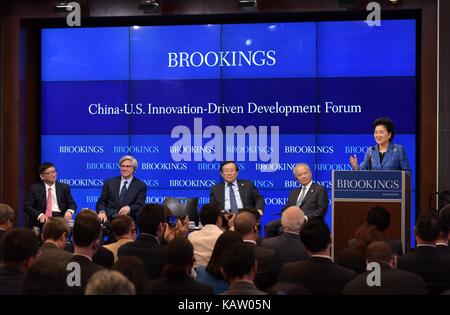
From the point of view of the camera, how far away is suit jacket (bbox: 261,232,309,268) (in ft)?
17.4

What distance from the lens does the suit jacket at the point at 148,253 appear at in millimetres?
4996

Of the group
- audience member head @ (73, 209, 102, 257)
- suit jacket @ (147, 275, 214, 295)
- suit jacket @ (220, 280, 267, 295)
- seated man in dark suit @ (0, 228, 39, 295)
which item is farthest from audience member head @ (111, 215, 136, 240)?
suit jacket @ (220, 280, 267, 295)

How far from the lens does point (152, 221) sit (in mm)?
5191

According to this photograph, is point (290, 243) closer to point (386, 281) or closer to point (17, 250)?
point (386, 281)

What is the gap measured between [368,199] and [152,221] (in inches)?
94.2

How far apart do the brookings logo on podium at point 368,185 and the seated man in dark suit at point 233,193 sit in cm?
187

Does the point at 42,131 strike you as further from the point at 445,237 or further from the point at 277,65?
the point at 445,237

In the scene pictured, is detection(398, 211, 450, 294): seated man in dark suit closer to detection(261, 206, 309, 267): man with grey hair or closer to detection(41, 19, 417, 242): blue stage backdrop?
detection(261, 206, 309, 267): man with grey hair

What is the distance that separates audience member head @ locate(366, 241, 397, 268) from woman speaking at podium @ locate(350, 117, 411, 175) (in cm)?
316

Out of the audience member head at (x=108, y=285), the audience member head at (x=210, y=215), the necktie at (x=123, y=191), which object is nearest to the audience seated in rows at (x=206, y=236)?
the audience member head at (x=210, y=215)

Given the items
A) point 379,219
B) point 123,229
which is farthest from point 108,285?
point 379,219

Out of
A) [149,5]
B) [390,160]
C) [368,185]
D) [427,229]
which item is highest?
[149,5]
